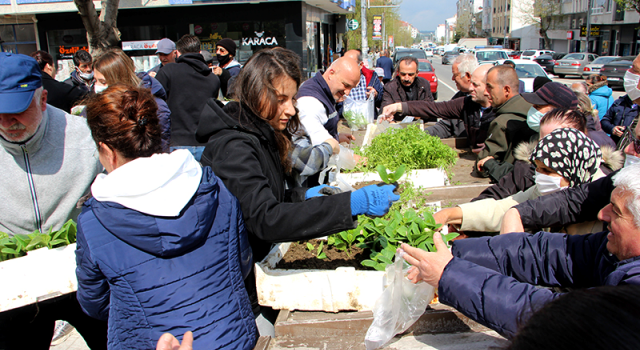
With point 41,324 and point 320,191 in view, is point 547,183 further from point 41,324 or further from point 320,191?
point 41,324

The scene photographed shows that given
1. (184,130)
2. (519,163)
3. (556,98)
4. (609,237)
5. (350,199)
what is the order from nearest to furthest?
(609,237) < (350,199) < (519,163) < (556,98) < (184,130)

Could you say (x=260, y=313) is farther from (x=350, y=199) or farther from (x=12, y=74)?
(x=12, y=74)

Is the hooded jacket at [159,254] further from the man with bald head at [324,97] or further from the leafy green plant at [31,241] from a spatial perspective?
the man with bald head at [324,97]

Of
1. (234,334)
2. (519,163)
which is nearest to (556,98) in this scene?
(519,163)

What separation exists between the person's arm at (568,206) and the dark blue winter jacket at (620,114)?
14.0ft

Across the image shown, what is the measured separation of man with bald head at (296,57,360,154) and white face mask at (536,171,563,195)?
4.54 ft

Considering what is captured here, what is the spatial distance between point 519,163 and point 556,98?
73 centimetres

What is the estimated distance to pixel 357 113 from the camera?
235 inches

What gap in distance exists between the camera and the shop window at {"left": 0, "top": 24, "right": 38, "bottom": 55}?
1836 cm

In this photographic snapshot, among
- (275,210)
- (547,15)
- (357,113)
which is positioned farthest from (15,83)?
(547,15)

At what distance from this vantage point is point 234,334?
1512 millimetres

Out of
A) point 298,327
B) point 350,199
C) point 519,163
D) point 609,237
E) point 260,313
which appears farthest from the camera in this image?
point 519,163

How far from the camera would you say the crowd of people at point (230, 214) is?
1.37 meters

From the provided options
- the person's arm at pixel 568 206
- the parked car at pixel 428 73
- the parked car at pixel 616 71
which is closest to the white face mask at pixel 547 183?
the person's arm at pixel 568 206
